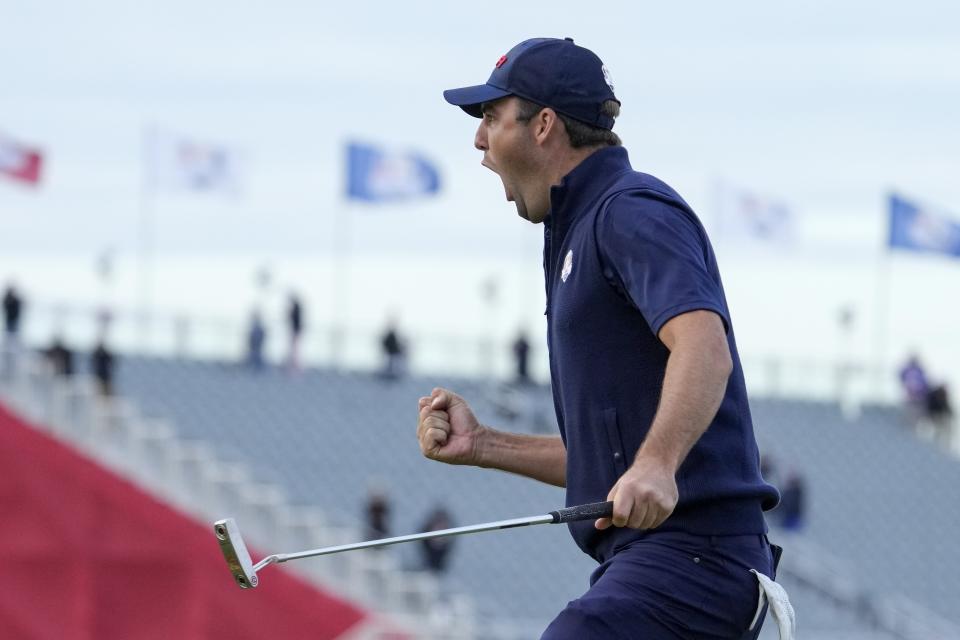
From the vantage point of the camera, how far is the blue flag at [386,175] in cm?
2723

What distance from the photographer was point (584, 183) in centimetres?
421

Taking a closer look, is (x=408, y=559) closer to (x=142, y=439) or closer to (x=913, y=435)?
(x=142, y=439)

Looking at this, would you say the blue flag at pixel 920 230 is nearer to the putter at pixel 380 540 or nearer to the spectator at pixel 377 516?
the spectator at pixel 377 516

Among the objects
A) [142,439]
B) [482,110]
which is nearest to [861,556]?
[142,439]

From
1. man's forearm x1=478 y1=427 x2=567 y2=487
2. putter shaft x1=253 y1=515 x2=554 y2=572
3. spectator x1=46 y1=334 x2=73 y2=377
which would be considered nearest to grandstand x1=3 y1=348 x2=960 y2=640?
spectator x1=46 y1=334 x2=73 y2=377

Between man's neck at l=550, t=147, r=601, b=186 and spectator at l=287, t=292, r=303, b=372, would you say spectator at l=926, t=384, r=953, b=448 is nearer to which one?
spectator at l=287, t=292, r=303, b=372

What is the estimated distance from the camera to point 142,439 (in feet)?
61.0

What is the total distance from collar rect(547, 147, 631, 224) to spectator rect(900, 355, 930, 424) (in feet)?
87.4

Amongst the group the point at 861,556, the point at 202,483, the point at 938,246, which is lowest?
the point at 861,556

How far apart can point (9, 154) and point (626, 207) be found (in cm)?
1971

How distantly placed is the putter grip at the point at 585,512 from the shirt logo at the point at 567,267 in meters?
0.49

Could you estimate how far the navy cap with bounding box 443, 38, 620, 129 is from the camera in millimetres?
4207

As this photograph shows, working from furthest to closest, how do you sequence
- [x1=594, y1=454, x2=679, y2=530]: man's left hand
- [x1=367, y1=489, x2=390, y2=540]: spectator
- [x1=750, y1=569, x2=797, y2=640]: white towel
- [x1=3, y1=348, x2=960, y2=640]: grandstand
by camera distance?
[x1=367, y1=489, x2=390, y2=540]: spectator < [x1=3, y1=348, x2=960, y2=640]: grandstand < [x1=750, y1=569, x2=797, y2=640]: white towel < [x1=594, y1=454, x2=679, y2=530]: man's left hand

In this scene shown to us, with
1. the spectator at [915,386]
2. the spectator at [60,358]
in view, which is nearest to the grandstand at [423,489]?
the spectator at [60,358]
